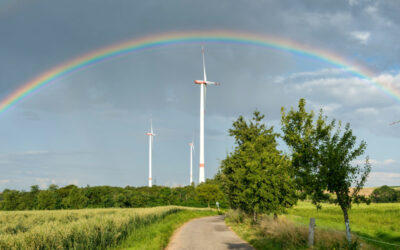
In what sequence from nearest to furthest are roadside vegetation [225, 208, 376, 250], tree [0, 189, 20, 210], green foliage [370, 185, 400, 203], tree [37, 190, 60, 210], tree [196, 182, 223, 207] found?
roadside vegetation [225, 208, 376, 250]
tree [196, 182, 223, 207]
green foliage [370, 185, 400, 203]
tree [37, 190, 60, 210]
tree [0, 189, 20, 210]

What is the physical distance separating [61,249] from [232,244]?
30.7 feet

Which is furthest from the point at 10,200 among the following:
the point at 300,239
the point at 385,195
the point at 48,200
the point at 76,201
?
the point at 385,195

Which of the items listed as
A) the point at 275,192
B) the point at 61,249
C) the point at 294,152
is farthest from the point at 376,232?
the point at 61,249

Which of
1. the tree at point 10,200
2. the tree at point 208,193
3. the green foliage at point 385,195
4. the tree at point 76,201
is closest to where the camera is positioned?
the tree at point 208,193

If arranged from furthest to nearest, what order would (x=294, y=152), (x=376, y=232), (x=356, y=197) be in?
(x=376, y=232)
(x=294, y=152)
(x=356, y=197)

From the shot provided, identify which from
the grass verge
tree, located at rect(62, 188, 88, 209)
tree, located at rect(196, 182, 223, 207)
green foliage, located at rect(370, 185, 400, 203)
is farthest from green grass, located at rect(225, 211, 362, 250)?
green foliage, located at rect(370, 185, 400, 203)

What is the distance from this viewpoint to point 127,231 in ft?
70.0

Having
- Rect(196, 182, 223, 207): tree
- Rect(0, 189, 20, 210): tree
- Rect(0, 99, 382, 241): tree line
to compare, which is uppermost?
Rect(0, 99, 382, 241): tree line

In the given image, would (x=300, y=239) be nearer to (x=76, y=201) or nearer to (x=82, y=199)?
(x=82, y=199)

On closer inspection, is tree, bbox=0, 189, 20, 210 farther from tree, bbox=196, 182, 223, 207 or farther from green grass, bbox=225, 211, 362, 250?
green grass, bbox=225, 211, 362, 250

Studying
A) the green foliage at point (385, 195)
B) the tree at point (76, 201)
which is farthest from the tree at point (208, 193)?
the green foliage at point (385, 195)

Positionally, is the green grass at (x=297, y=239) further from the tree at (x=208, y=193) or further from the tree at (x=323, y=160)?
the tree at (x=208, y=193)

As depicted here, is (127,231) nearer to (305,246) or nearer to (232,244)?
(232,244)

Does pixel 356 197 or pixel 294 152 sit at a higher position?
pixel 294 152
